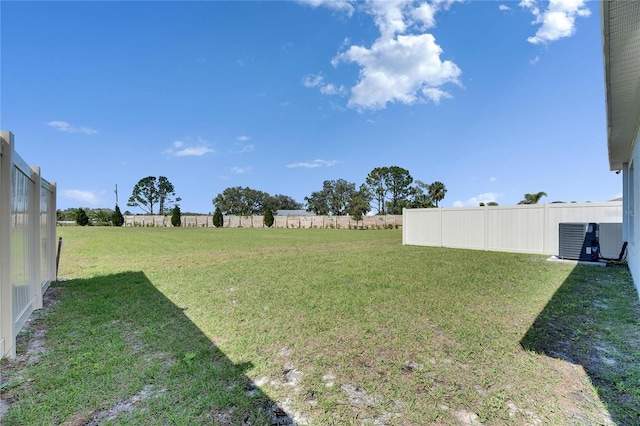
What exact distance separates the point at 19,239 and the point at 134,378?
8.24ft

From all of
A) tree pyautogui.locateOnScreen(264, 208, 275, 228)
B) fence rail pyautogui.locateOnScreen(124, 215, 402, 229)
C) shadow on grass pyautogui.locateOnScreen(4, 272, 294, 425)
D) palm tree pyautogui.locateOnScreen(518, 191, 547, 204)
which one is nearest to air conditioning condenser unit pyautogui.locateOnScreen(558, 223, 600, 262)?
shadow on grass pyautogui.locateOnScreen(4, 272, 294, 425)

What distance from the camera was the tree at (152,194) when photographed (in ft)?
176

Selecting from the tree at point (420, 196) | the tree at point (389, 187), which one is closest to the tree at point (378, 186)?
the tree at point (389, 187)

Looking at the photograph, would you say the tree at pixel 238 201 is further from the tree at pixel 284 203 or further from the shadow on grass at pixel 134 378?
the shadow on grass at pixel 134 378

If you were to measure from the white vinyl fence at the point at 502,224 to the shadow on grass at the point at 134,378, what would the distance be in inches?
422

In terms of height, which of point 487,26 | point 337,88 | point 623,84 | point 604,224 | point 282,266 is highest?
point 337,88

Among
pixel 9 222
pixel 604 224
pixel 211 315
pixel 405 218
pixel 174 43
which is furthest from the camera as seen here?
pixel 405 218

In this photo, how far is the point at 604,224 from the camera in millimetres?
8312

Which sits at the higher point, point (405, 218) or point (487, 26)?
point (487, 26)

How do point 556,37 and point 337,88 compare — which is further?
point 337,88

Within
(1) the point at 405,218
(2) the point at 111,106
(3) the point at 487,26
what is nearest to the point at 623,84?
Result: (3) the point at 487,26

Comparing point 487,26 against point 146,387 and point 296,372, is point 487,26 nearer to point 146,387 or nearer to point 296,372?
point 296,372

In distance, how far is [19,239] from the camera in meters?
3.38

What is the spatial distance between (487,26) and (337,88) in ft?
32.9
